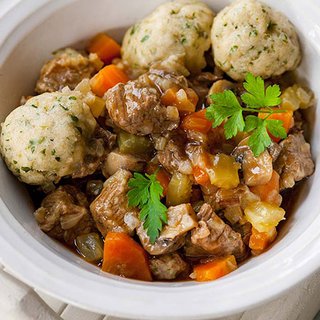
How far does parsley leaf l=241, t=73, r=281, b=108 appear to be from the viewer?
3.09 m

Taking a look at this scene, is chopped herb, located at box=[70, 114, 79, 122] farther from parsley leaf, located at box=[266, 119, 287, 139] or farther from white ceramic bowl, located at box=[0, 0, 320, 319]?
parsley leaf, located at box=[266, 119, 287, 139]

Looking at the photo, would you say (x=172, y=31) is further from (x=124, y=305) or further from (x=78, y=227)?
(x=124, y=305)

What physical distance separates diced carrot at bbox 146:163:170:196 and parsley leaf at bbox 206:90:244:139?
361mm

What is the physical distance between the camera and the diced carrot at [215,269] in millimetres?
2879

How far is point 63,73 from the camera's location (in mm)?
3537

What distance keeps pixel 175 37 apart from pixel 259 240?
123 cm

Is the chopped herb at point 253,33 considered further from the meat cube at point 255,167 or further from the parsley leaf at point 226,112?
the meat cube at point 255,167

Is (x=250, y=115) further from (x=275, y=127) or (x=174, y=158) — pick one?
(x=174, y=158)

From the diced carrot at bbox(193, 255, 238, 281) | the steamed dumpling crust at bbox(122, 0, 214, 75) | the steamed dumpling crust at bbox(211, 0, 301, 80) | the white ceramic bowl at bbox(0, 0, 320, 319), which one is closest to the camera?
the white ceramic bowl at bbox(0, 0, 320, 319)

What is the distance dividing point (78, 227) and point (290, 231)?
3.58 feet

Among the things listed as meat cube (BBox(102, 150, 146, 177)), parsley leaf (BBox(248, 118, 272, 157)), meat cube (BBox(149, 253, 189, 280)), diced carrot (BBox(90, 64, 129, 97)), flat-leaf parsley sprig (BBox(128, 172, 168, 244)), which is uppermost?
diced carrot (BBox(90, 64, 129, 97))

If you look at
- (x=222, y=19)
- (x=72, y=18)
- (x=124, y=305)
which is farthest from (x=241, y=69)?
(x=124, y=305)

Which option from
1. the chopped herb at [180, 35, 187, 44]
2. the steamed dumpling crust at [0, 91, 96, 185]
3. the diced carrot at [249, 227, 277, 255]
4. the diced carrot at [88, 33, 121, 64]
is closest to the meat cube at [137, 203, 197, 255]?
the diced carrot at [249, 227, 277, 255]

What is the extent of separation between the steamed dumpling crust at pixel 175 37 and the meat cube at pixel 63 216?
2.98ft
